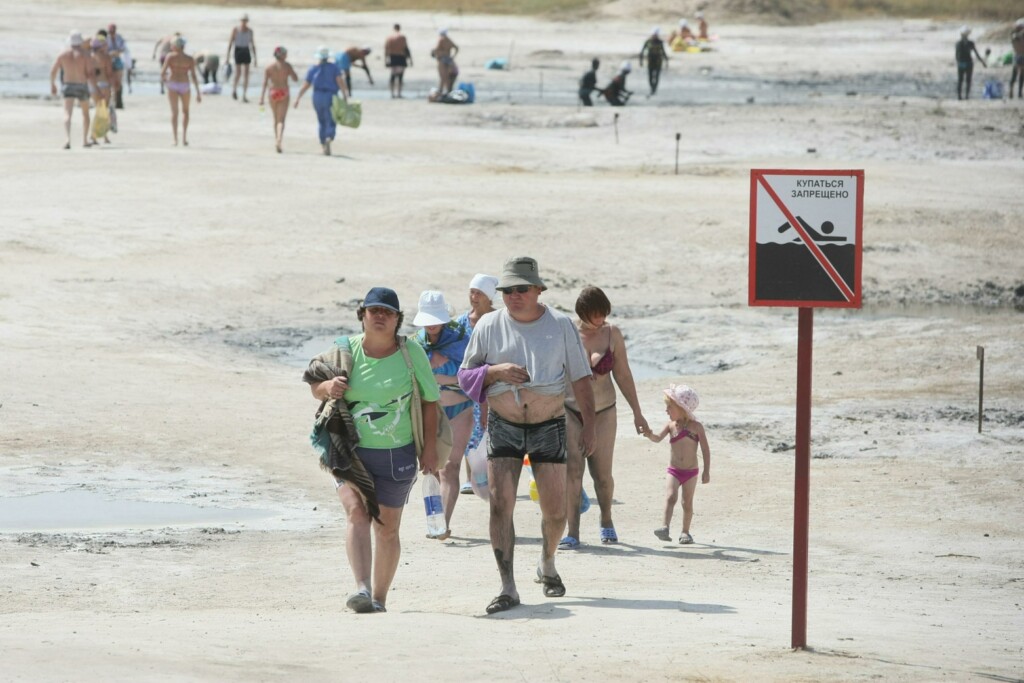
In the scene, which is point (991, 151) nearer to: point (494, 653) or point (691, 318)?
point (691, 318)

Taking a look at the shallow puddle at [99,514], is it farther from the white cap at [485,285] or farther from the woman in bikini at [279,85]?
the woman in bikini at [279,85]

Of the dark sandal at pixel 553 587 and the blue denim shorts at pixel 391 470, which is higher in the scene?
the blue denim shorts at pixel 391 470

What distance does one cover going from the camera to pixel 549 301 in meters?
18.3

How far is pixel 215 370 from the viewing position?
1508cm

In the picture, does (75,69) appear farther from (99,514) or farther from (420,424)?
(420,424)

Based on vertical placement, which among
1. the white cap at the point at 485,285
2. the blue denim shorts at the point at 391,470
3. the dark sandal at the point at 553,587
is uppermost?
the white cap at the point at 485,285

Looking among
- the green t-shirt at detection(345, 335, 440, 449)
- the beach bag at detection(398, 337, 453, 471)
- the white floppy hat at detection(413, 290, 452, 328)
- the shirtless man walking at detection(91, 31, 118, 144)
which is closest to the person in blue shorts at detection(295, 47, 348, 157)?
the shirtless man walking at detection(91, 31, 118, 144)

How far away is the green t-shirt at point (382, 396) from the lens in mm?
7656

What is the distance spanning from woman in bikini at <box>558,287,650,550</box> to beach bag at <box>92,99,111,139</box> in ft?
57.9

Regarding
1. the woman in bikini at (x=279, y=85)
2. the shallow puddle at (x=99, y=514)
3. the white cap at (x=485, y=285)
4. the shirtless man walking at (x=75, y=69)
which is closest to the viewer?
the white cap at (x=485, y=285)

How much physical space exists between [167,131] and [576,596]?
22.3 meters

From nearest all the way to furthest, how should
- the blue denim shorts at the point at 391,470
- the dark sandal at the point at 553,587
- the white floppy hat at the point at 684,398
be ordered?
1. the blue denim shorts at the point at 391,470
2. the dark sandal at the point at 553,587
3. the white floppy hat at the point at 684,398

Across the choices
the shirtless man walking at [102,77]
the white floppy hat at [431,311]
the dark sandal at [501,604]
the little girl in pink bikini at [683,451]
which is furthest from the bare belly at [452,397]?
the shirtless man walking at [102,77]

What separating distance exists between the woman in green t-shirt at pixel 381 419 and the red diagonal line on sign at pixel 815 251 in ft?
6.11
